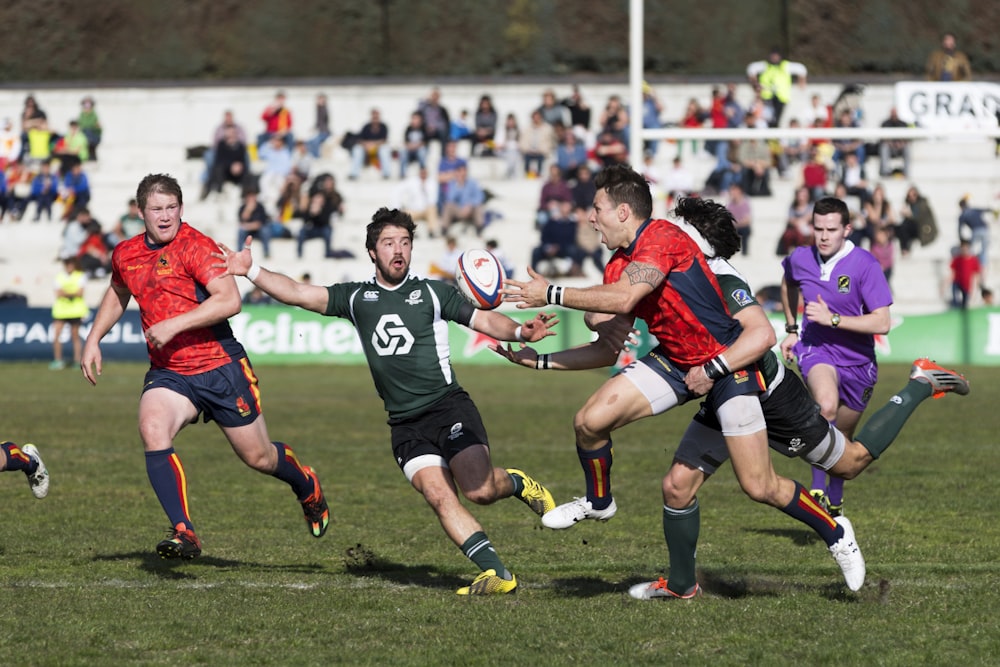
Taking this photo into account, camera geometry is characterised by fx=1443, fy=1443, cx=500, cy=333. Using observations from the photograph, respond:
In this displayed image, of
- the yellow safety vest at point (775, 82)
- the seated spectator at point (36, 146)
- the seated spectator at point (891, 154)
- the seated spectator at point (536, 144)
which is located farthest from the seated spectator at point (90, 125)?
the seated spectator at point (891, 154)

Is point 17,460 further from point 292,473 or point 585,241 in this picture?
→ point 585,241

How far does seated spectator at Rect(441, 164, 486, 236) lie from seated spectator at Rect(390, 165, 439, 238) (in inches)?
9.2

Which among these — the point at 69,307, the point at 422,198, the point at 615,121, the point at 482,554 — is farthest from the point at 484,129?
the point at 482,554

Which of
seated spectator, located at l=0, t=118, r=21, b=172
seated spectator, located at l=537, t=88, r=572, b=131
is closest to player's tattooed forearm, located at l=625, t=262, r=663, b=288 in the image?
seated spectator, located at l=537, t=88, r=572, b=131

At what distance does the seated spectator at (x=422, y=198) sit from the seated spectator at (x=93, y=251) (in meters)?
6.13

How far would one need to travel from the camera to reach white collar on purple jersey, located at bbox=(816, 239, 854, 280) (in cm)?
995

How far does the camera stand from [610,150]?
96.6 ft

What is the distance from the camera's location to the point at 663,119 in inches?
1325

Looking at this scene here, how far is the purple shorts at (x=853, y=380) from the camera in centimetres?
989

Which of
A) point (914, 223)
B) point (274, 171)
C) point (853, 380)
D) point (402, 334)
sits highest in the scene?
point (274, 171)

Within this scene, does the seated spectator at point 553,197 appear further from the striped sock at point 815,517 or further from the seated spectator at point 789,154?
the striped sock at point 815,517

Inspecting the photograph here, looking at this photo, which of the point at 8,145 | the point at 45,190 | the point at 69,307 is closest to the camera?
the point at 69,307

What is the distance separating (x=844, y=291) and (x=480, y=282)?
11.2 ft

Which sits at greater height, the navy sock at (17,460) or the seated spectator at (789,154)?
the seated spectator at (789,154)
